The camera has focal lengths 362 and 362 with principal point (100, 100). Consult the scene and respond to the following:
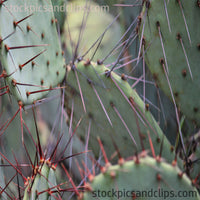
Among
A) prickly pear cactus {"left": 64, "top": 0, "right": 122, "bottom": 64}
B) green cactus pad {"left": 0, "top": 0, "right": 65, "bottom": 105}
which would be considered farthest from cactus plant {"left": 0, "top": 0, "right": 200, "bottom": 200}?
prickly pear cactus {"left": 64, "top": 0, "right": 122, "bottom": 64}

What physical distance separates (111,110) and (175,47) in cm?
28

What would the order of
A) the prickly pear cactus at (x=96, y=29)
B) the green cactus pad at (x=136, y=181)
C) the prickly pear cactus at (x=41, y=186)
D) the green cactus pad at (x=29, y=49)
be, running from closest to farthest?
the green cactus pad at (x=136, y=181)
the prickly pear cactus at (x=41, y=186)
the green cactus pad at (x=29, y=49)
the prickly pear cactus at (x=96, y=29)

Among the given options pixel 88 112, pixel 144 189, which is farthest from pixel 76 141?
pixel 144 189

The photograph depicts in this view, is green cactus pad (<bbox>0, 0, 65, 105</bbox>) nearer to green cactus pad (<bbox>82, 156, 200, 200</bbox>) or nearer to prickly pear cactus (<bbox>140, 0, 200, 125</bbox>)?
prickly pear cactus (<bbox>140, 0, 200, 125</bbox>)

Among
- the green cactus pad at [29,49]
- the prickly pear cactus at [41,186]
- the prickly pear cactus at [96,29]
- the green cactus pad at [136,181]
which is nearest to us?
the green cactus pad at [136,181]

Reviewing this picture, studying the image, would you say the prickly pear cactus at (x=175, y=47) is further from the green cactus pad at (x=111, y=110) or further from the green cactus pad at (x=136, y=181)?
the green cactus pad at (x=136, y=181)

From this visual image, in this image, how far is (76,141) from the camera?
1.57 metres

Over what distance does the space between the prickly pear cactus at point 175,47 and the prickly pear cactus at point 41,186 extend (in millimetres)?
468

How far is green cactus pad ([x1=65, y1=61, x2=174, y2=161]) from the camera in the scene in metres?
1.12

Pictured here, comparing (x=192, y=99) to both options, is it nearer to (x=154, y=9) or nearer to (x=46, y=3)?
(x=154, y=9)

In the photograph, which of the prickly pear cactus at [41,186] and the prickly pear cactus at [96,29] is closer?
the prickly pear cactus at [41,186]

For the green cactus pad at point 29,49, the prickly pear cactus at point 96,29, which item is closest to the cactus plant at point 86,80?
the green cactus pad at point 29,49

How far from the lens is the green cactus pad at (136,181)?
30.0 inches

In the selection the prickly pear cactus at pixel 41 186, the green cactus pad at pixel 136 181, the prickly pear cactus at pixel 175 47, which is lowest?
the prickly pear cactus at pixel 41 186
